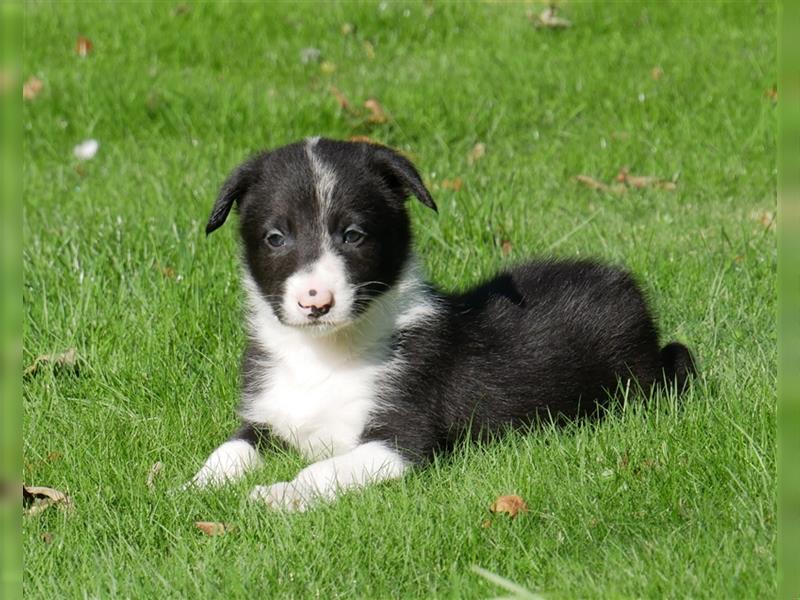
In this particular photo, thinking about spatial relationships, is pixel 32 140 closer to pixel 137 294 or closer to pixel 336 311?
pixel 137 294

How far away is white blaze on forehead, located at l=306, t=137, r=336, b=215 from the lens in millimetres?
3574

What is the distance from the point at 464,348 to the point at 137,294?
5.81ft

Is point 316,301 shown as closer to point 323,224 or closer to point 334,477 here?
point 323,224

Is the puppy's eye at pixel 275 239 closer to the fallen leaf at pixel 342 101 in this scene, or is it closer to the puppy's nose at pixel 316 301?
the puppy's nose at pixel 316 301

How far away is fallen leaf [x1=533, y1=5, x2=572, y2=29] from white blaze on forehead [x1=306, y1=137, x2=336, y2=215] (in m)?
6.98

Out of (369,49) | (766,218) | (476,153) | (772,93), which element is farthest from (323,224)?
(369,49)

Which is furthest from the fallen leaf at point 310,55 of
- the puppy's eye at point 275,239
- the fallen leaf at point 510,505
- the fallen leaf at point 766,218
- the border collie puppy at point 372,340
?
the fallen leaf at point 510,505

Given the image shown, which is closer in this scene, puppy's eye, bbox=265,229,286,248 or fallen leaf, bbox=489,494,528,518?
fallen leaf, bbox=489,494,528,518

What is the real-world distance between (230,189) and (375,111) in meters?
4.61

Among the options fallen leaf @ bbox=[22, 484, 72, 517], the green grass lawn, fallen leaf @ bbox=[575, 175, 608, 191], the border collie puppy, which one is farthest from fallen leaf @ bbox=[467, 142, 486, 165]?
fallen leaf @ bbox=[22, 484, 72, 517]

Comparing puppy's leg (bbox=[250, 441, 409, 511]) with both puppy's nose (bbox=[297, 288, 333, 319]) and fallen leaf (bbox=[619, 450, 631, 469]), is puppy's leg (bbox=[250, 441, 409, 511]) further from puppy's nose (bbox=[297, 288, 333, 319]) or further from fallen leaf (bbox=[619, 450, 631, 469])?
fallen leaf (bbox=[619, 450, 631, 469])

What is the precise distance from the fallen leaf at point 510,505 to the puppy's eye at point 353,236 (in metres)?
0.99

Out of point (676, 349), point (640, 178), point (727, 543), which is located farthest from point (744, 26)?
point (727, 543)

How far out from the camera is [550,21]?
10.2m
